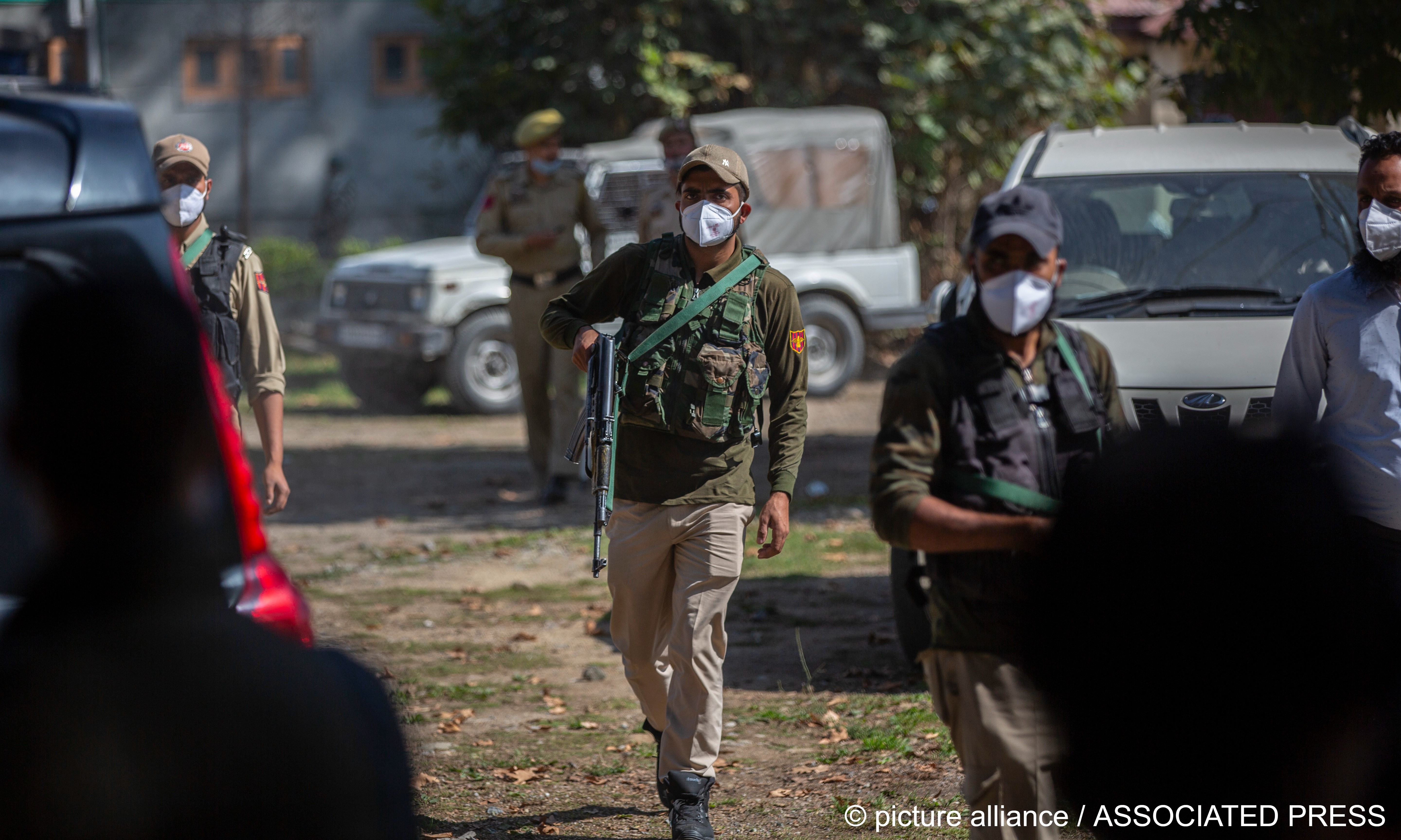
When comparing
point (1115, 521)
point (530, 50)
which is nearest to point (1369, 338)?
point (1115, 521)

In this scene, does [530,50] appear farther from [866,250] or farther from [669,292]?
[669,292]

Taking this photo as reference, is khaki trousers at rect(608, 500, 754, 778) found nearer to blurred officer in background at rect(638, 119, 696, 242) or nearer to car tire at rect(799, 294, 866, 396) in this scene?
blurred officer in background at rect(638, 119, 696, 242)

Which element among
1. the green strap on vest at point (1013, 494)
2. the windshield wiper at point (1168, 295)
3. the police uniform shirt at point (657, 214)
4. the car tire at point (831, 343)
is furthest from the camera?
the car tire at point (831, 343)

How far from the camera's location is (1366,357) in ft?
12.8

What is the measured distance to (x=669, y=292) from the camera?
4359 mm

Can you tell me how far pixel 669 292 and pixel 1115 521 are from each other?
1.89 metres

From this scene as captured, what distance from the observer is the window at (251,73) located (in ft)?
87.9

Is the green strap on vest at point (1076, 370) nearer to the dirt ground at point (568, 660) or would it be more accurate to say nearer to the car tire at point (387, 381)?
the dirt ground at point (568, 660)

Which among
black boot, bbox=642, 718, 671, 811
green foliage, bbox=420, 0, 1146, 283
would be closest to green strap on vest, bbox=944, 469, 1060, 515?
black boot, bbox=642, 718, 671, 811

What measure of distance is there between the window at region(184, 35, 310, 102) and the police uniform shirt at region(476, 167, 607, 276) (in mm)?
18482

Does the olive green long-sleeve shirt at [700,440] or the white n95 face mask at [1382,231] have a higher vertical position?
the white n95 face mask at [1382,231]

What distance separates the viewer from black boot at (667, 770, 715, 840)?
425 cm

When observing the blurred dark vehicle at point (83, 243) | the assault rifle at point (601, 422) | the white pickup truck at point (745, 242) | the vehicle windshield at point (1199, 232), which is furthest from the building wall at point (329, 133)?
the blurred dark vehicle at point (83, 243)

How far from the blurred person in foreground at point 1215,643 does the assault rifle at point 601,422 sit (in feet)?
5.80
